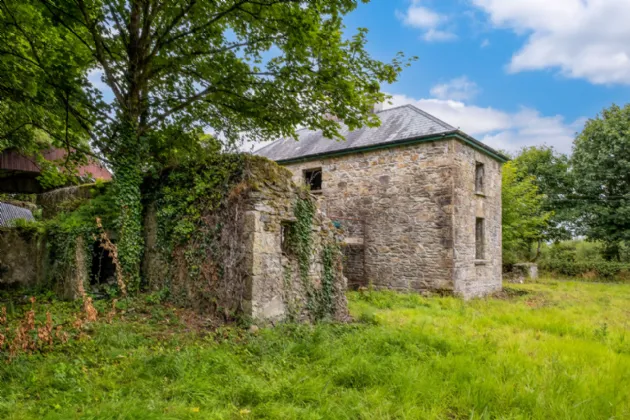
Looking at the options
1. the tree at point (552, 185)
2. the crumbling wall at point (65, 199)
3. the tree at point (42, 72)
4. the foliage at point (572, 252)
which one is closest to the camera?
the tree at point (42, 72)

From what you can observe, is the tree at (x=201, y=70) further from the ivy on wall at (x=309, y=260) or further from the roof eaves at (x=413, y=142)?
the roof eaves at (x=413, y=142)

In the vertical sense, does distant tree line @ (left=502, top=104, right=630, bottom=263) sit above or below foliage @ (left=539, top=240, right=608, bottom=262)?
above

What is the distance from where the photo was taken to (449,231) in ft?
36.3

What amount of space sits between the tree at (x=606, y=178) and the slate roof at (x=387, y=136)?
12451 millimetres

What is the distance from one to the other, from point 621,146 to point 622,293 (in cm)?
1167

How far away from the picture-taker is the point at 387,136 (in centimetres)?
1277

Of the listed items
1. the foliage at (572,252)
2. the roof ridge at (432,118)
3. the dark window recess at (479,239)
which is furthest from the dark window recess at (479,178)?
the foliage at (572,252)

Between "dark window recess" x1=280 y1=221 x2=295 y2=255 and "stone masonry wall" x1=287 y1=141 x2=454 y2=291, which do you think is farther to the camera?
"stone masonry wall" x1=287 y1=141 x2=454 y2=291

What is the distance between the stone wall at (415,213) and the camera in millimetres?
11266

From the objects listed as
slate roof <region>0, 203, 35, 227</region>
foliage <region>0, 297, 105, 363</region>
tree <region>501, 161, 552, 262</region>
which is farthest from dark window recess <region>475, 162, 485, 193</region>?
slate roof <region>0, 203, 35, 227</region>

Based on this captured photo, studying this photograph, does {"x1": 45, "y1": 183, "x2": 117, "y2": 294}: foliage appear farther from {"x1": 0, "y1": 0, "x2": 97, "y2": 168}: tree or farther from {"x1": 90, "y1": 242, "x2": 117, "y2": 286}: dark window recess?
{"x1": 0, "y1": 0, "x2": 97, "y2": 168}: tree

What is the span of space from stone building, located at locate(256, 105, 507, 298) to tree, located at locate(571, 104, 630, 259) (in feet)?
40.7

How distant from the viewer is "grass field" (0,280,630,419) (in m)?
3.52

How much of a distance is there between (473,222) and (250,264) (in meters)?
9.04
